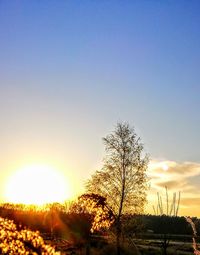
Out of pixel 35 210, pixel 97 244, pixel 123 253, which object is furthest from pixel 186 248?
pixel 35 210

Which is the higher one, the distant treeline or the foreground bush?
the distant treeline

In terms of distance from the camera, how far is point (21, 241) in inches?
320

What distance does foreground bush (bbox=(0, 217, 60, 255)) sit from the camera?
26.5 feet

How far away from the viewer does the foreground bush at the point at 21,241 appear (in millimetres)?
8070

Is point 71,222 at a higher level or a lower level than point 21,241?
higher

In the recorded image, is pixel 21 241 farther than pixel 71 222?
No

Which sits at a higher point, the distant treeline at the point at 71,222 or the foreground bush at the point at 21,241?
the distant treeline at the point at 71,222

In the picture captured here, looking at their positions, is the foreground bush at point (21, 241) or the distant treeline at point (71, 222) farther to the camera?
the distant treeline at point (71, 222)

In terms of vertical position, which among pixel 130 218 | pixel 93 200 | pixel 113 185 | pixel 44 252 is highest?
Answer: pixel 113 185

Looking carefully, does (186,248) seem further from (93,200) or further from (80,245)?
(93,200)

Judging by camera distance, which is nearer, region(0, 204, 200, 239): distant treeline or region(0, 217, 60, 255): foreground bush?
region(0, 217, 60, 255): foreground bush

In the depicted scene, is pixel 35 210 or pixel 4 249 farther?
pixel 35 210

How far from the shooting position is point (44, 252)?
8.05 meters

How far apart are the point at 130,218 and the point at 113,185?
10.6 ft
